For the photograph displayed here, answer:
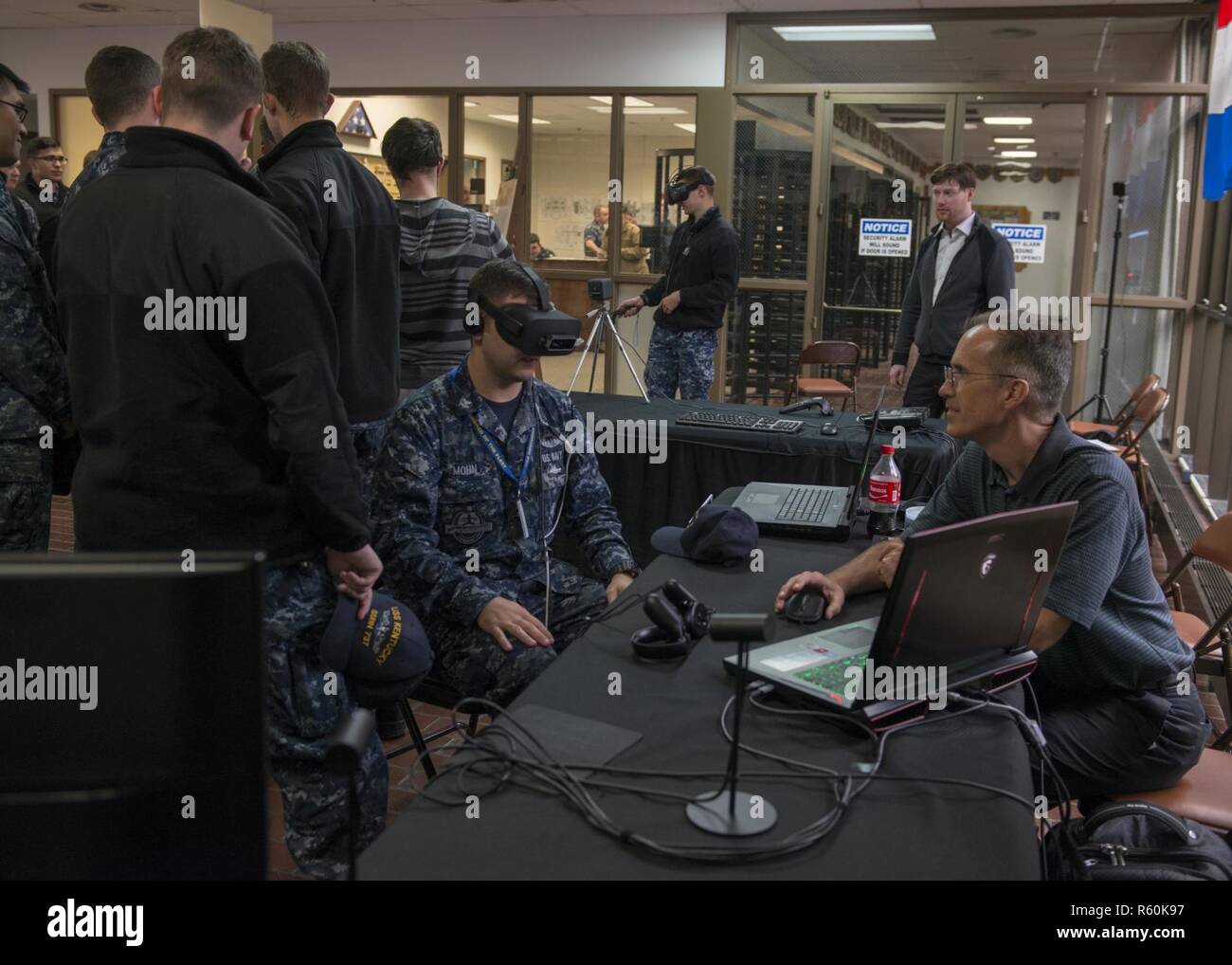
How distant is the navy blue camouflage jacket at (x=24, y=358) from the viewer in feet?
8.30

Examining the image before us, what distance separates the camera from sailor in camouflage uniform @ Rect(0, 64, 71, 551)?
254cm

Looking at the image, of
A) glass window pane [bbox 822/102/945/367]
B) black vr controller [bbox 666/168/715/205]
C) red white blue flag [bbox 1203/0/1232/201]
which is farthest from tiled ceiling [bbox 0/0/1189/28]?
black vr controller [bbox 666/168/715/205]

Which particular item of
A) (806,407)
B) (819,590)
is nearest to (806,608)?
(819,590)

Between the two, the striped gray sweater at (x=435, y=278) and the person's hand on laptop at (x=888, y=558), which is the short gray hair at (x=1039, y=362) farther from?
the striped gray sweater at (x=435, y=278)

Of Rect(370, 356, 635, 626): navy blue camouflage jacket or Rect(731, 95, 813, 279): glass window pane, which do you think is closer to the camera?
Rect(370, 356, 635, 626): navy blue camouflage jacket

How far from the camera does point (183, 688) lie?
72 cm

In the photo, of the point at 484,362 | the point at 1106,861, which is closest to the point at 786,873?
the point at 1106,861

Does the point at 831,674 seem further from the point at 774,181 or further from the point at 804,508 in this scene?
the point at 774,181

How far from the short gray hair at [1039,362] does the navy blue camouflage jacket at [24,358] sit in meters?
2.13

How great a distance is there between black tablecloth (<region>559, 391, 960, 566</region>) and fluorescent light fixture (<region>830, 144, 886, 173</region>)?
4.04m

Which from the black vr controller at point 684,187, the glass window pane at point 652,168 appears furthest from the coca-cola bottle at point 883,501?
the glass window pane at point 652,168

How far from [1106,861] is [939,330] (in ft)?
13.0

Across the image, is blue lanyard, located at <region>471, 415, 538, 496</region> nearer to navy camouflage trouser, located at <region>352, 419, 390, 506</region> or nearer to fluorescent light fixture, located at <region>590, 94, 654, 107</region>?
navy camouflage trouser, located at <region>352, 419, 390, 506</region>

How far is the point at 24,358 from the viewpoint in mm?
2555
